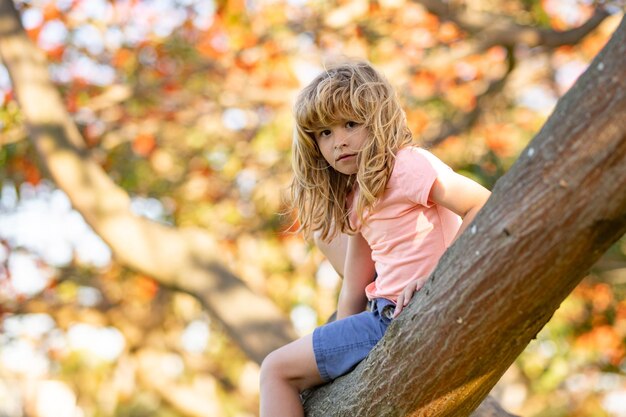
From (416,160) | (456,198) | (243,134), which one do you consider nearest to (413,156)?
(416,160)

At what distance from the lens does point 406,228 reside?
8.50 ft

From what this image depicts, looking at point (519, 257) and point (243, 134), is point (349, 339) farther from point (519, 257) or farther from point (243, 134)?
point (243, 134)

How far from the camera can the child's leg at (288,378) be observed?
2.69 m

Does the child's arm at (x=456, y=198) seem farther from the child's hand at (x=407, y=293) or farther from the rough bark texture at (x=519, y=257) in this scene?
the rough bark texture at (x=519, y=257)

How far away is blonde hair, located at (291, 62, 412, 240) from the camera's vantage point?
8.32ft

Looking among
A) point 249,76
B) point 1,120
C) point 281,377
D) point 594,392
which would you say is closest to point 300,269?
point 249,76

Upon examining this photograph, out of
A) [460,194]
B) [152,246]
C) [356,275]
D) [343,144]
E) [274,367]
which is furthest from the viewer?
[152,246]

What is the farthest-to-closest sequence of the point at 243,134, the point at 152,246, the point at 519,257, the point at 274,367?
1. the point at 243,134
2. the point at 152,246
3. the point at 274,367
4. the point at 519,257

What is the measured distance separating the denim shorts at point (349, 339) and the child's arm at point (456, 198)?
214 mm

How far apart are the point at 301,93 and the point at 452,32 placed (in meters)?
5.39

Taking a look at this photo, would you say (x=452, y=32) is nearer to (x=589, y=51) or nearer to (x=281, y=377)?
(x=589, y=51)

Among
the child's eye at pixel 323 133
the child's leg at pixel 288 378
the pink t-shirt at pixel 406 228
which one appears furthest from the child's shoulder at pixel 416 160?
the child's leg at pixel 288 378

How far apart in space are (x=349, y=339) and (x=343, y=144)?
54 centimetres

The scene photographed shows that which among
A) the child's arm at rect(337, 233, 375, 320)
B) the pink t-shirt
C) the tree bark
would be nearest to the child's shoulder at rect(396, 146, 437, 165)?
the pink t-shirt
